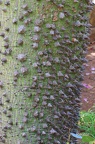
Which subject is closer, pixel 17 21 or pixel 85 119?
pixel 17 21

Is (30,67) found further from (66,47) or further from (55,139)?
(55,139)

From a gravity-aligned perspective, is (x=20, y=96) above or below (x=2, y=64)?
below

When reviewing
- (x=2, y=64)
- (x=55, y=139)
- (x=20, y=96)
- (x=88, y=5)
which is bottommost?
(x=55, y=139)

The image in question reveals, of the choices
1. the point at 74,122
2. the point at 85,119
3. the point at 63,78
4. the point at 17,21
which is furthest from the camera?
the point at 85,119

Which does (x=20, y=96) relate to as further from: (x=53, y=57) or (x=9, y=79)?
(x=53, y=57)

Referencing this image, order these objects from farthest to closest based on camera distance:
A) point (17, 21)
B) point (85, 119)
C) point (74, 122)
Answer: point (85, 119) < point (74, 122) < point (17, 21)

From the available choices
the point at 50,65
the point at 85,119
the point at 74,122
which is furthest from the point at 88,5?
the point at 85,119
